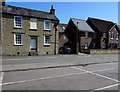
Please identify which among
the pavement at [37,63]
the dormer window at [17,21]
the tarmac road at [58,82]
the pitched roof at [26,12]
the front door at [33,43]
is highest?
the pitched roof at [26,12]

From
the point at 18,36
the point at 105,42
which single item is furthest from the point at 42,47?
the point at 105,42

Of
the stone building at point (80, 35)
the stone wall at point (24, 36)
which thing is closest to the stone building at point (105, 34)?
the stone building at point (80, 35)

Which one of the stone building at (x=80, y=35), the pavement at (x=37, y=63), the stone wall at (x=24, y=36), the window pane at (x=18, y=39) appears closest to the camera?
the pavement at (x=37, y=63)

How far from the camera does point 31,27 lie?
21719mm

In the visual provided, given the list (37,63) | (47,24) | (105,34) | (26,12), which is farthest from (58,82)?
(105,34)

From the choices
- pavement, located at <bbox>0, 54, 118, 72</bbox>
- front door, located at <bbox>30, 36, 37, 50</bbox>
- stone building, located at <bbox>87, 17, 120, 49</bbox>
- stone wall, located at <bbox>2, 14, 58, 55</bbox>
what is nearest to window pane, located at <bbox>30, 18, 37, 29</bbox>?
stone wall, located at <bbox>2, 14, 58, 55</bbox>

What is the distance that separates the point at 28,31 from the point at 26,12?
3.43 meters

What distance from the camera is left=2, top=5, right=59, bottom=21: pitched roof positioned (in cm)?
2008

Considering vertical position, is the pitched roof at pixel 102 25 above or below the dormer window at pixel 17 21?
above

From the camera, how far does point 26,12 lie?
21656mm

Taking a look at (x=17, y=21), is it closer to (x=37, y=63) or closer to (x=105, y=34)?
(x=37, y=63)

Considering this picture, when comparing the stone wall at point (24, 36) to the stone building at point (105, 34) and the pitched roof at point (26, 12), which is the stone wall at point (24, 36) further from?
the stone building at point (105, 34)

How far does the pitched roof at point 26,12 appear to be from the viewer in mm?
20078

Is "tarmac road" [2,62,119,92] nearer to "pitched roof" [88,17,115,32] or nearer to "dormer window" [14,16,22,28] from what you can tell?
"dormer window" [14,16,22,28]
